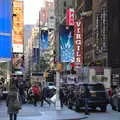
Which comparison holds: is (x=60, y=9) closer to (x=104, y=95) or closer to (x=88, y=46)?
(x=88, y=46)

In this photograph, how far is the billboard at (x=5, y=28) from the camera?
83.8 feet

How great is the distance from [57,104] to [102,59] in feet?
155

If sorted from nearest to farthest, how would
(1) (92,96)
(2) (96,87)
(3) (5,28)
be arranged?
1. (3) (5,28)
2. (1) (92,96)
3. (2) (96,87)

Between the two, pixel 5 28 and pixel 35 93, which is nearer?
pixel 5 28

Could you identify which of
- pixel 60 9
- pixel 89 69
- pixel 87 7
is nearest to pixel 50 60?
pixel 60 9

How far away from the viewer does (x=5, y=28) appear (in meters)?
26.0

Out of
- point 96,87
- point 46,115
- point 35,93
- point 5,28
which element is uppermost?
point 5,28

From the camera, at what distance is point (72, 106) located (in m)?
39.2

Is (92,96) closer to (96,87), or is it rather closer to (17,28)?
(96,87)

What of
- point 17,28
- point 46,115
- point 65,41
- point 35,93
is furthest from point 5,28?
point 17,28

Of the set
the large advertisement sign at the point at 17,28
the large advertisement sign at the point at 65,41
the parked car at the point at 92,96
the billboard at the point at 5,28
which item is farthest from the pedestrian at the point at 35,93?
the large advertisement sign at the point at 17,28

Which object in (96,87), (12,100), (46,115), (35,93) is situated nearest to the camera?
(12,100)

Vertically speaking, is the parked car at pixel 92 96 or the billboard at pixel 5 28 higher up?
the billboard at pixel 5 28

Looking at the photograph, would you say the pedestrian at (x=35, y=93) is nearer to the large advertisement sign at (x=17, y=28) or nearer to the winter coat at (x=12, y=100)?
the winter coat at (x=12, y=100)
